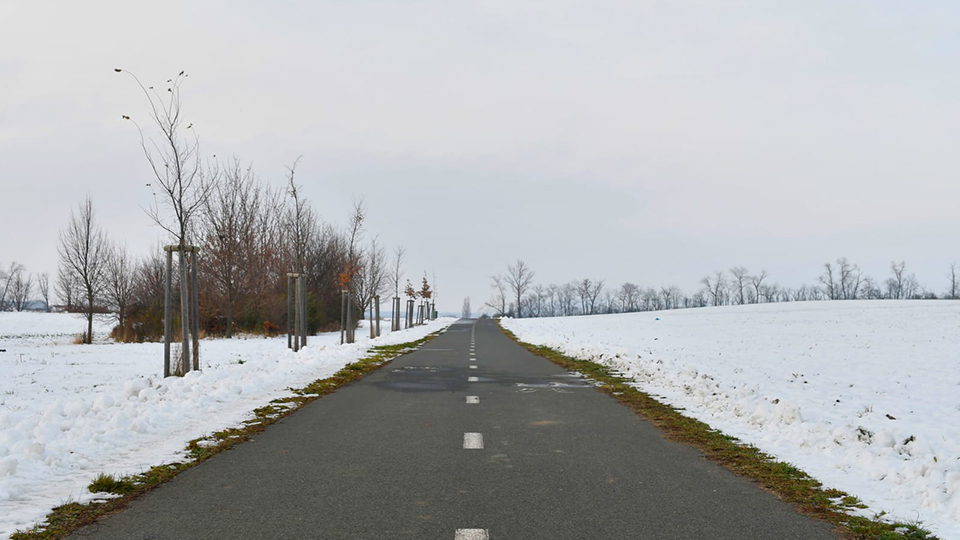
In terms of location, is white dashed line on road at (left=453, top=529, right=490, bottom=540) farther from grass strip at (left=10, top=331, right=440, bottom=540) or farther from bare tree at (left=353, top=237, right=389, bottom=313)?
bare tree at (left=353, top=237, right=389, bottom=313)

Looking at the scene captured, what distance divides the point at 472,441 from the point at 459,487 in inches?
87.8

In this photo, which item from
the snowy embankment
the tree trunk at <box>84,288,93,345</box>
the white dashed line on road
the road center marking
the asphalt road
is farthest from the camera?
the tree trunk at <box>84,288,93,345</box>

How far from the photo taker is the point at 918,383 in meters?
16.6

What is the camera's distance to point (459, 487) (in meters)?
5.93

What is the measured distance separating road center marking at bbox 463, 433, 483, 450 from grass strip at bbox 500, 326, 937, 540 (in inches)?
98.2

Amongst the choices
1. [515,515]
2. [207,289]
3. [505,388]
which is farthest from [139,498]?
[207,289]

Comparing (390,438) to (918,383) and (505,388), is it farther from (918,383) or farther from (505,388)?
(918,383)

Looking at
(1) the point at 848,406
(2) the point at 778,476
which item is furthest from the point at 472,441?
(1) the point at 848,406

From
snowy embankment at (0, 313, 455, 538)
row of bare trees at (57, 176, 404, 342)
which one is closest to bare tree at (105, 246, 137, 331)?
row of bare trees at (57, 176, 404, 342)

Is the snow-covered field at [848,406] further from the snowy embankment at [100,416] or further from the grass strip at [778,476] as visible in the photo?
the snowy embankment at [100,416]

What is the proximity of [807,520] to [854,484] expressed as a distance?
1.45 meters

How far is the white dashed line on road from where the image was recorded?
452 centimetres

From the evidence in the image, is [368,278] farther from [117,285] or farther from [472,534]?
[472,534]

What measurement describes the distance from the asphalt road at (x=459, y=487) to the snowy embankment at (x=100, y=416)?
793 millimetres
